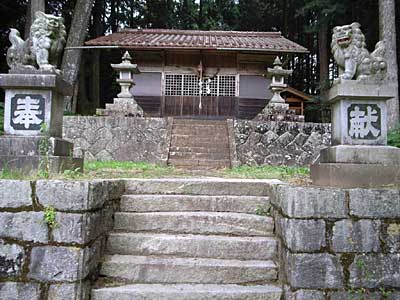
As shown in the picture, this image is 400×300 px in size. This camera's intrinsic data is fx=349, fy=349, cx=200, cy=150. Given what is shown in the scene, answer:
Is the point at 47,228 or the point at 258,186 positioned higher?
the point at 258,186

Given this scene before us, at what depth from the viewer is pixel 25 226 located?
8.57 feet

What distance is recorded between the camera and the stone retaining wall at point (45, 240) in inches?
100

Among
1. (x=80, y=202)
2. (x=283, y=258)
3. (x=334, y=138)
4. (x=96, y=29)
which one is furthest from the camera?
(x=96, y=29)

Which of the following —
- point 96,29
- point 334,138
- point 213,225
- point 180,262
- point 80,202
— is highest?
point 96,29

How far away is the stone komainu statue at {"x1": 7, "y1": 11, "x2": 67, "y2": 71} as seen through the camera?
3799 mm

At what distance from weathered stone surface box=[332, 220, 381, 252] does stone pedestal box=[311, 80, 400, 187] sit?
58 centimetres

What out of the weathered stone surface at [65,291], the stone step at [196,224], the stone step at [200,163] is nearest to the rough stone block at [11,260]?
the weathered stone surface at [65,291]

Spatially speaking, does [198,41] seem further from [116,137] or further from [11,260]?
[11,260]

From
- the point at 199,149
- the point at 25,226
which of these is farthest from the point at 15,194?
the point at 199,149

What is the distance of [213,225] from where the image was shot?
3.32 m

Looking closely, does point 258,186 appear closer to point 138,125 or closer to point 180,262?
point 180,262

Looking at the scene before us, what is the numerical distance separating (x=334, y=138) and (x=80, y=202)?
2.59m

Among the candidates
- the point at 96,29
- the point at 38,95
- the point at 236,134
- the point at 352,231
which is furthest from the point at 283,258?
the point at 96,29

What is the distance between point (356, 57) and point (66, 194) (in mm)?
2962
